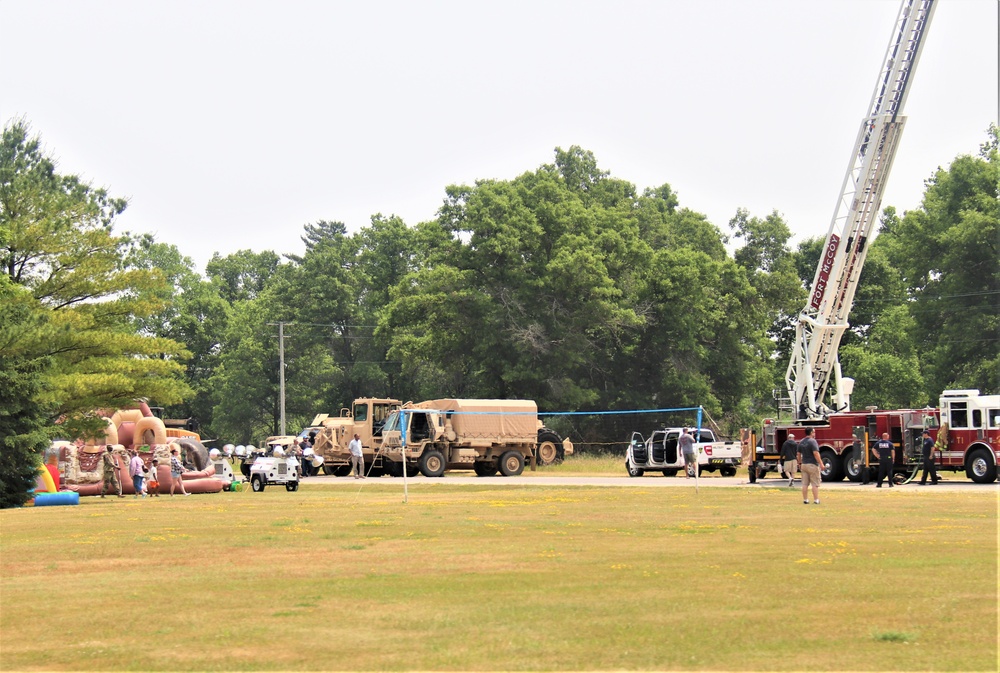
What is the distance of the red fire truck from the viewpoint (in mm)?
38250

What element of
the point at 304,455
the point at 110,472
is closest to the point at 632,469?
the point at 304,455

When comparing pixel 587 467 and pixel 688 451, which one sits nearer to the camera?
pixel 688 451

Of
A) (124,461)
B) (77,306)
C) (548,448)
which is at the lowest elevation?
(548,448)

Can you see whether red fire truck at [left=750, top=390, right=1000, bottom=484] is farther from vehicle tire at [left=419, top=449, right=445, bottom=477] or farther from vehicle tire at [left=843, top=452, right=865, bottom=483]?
vehicle tire at [left=419, top=449, right=445, bottom=477]

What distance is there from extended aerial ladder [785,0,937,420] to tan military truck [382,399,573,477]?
1111 cm

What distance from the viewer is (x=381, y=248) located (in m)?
99.3

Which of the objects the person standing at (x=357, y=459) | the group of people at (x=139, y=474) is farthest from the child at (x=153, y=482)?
the person standing at (x=357, y=459)

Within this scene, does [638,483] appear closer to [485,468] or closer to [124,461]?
[485,468]

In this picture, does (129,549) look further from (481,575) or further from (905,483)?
(905,483)

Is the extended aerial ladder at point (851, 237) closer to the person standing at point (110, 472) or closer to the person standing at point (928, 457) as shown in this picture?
the person standing at point (928, 457)

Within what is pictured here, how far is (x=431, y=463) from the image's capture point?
163 feet

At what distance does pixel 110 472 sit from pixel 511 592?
97.2 feet

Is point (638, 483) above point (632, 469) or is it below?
below

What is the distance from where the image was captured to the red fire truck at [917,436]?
38250 millimetres
